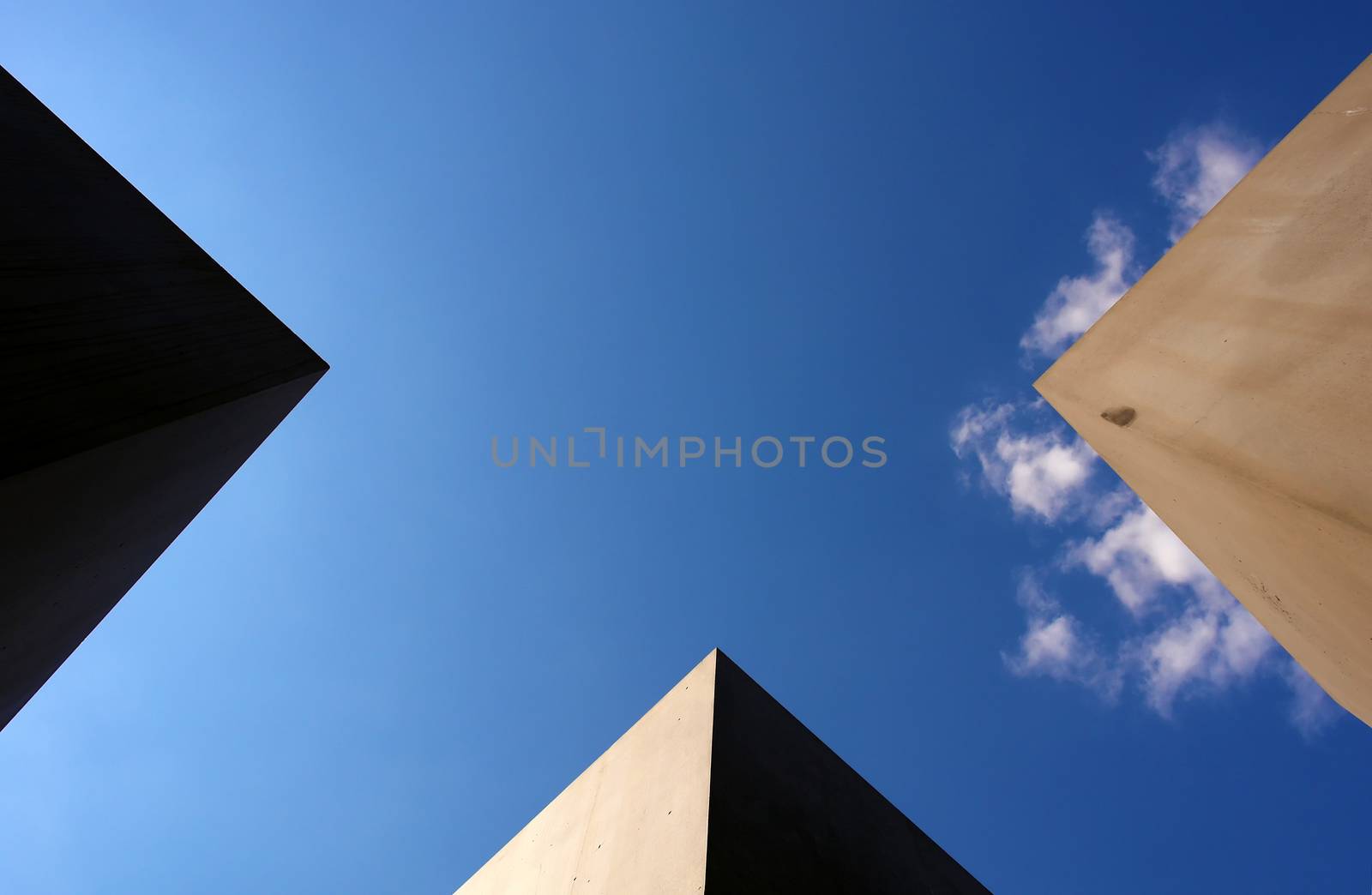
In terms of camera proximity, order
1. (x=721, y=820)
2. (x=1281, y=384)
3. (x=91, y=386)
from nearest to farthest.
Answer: (x=91, y=386), (x=1281, y=384), (x=721, y=820)

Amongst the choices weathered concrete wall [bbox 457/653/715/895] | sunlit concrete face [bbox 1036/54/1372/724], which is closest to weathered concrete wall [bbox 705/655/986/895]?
weathered concrete wall [bbox 457/653/715/895]

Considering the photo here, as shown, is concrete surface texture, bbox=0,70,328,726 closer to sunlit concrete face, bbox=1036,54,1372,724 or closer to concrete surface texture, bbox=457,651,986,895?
concrete surface texture, bbox=457,651,986,895

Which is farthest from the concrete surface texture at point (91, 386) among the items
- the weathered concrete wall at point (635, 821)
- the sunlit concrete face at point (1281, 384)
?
the sunlit concrete face at point (1281, 384)

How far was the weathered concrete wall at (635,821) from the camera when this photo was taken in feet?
12.9

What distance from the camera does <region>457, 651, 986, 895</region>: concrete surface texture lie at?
388 cm

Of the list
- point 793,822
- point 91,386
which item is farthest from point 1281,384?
point 91,386

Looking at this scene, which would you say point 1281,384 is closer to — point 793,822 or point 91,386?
point 793,822

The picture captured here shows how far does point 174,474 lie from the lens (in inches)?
181

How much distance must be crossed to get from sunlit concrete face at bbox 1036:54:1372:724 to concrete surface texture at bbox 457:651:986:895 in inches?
156

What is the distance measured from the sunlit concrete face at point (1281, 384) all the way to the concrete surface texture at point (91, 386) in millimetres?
7004

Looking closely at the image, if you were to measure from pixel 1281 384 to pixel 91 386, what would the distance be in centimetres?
739

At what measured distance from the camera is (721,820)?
12.9 ft

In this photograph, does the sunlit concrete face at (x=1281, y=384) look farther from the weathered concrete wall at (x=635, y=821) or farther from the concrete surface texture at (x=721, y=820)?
the weathered concrete wall at (x=635, y=821)

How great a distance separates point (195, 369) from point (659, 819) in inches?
202
